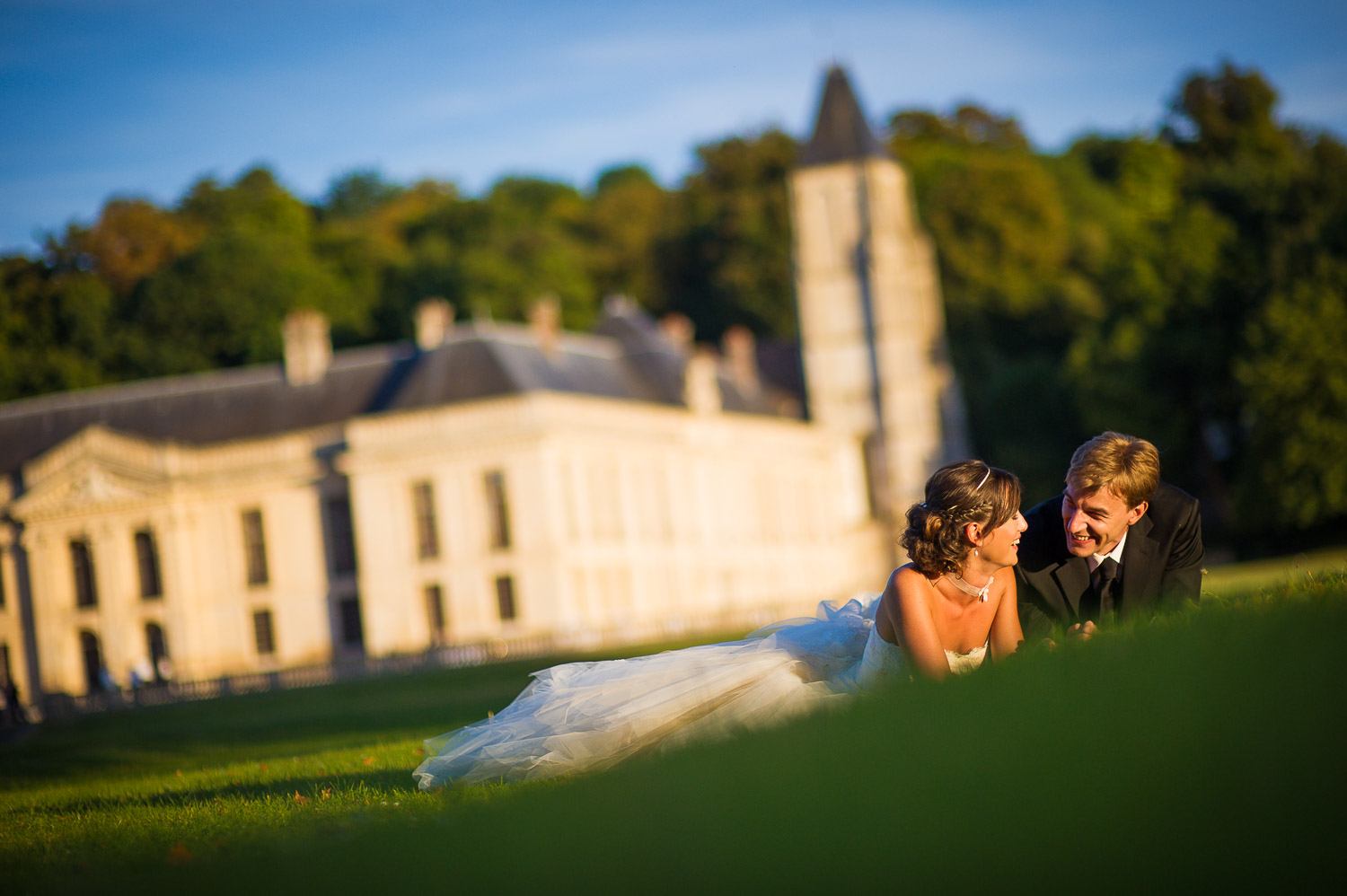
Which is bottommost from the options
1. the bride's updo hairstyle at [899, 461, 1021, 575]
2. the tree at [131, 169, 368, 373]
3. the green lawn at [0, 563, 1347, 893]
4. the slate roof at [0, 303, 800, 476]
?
the green lawn at [0, 563, 1347, 893]

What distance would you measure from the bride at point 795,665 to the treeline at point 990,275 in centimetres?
3924

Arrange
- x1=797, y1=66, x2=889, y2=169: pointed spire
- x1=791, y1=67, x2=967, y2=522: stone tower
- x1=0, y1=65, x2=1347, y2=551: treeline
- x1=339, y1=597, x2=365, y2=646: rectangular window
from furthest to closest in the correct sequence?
x1=797, y1=66, x2=889, y2=169: pointed spire < x1=791, y1=67, x2=967, y2=522: stone tower < x1=339, y1=597, x2=365, y2=646: rectangular window < x1=0, y1=65, x2=1347, y2=551: treeline

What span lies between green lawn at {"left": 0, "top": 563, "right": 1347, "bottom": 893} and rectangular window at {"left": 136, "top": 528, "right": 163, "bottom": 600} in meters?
46.7

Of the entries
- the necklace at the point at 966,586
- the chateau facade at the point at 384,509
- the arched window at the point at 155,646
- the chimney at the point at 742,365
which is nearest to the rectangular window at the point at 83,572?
the chateau facade at the point at 384,509

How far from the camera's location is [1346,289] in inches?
1689

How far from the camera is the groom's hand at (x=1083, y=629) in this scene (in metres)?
6.24

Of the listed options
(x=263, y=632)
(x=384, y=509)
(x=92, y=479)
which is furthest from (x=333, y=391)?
(x=263, y=632)

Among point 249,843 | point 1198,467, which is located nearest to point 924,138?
point 1198,467

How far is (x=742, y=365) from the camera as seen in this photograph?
66.1 meters

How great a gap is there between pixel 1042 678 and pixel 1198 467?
2048 inches

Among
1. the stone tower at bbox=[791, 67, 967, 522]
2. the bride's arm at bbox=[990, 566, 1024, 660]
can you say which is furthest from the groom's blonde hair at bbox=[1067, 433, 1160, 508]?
the stone tower at bbox=[791, 67, 967, 522]

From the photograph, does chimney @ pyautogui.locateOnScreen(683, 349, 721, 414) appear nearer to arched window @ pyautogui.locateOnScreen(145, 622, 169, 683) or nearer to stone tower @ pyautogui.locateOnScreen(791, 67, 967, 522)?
stone tower @ pyautogui.locateOnScreen(791, 67, 967, 522)

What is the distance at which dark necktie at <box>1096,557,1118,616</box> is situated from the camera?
7.04 m

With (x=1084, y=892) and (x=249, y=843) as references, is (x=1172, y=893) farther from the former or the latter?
(x=249, y=843)
